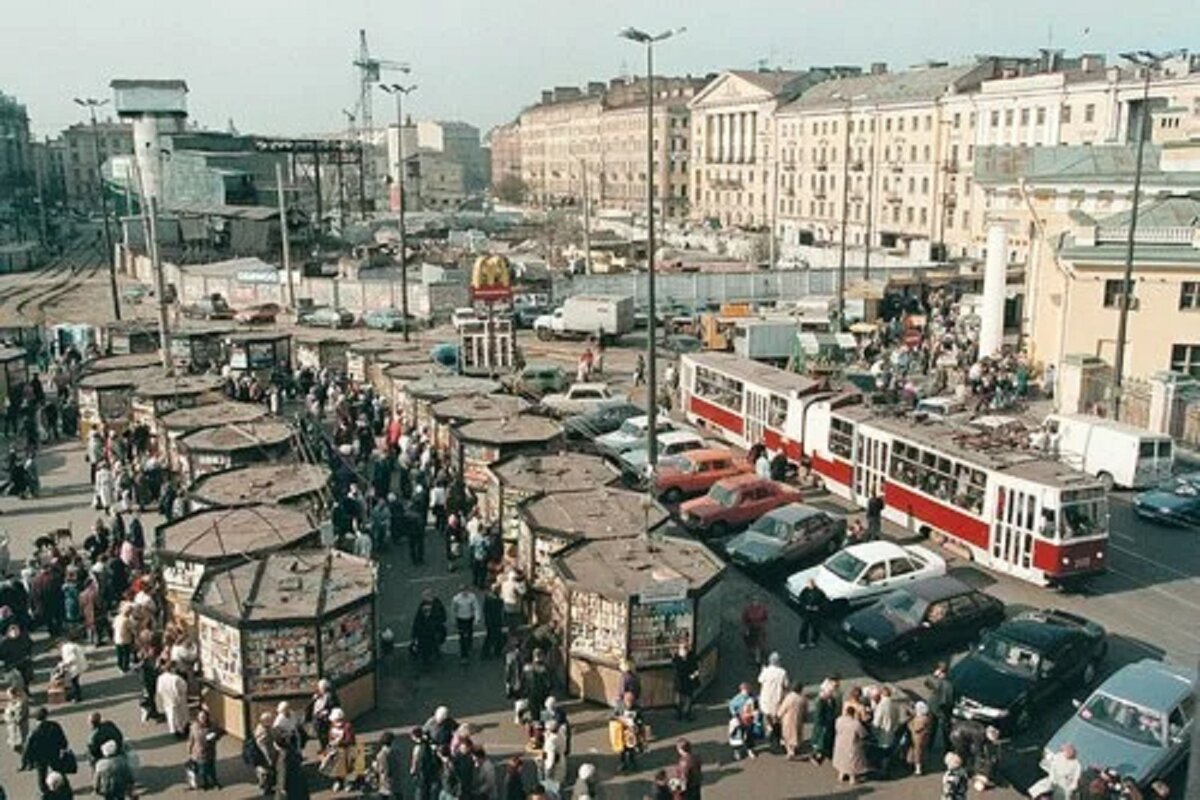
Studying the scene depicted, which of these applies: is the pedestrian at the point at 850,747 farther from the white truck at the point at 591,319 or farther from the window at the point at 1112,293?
the white truck at the point at 591,319

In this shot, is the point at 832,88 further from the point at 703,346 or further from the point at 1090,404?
the point at 1090,404

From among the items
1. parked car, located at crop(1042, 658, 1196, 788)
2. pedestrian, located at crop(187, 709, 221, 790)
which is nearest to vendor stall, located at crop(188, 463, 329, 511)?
pedestrian, located at crop(187, 709, 221, 790)

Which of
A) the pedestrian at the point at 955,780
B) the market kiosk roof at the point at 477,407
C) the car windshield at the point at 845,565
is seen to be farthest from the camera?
the market kiosk roof at the point at 477,407

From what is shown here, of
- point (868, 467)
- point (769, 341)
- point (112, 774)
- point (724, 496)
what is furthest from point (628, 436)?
point (112, 774)

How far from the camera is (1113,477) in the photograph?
28172 millimetres

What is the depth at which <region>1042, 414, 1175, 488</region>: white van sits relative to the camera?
90.4 feet

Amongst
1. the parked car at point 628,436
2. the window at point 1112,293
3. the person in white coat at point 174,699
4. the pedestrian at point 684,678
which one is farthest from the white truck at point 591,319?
the person in white coat at point 174,699

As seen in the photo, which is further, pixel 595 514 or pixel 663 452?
pixel 663 452

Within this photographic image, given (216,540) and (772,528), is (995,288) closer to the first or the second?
(772,528)

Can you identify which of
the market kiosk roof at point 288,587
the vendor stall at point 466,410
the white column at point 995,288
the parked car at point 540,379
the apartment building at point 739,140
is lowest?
the parked car at point 540,379

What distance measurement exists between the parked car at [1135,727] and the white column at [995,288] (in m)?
28.7

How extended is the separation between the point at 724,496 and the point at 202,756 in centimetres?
1330

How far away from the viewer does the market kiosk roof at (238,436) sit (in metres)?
23.1

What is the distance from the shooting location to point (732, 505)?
24.2 meters
